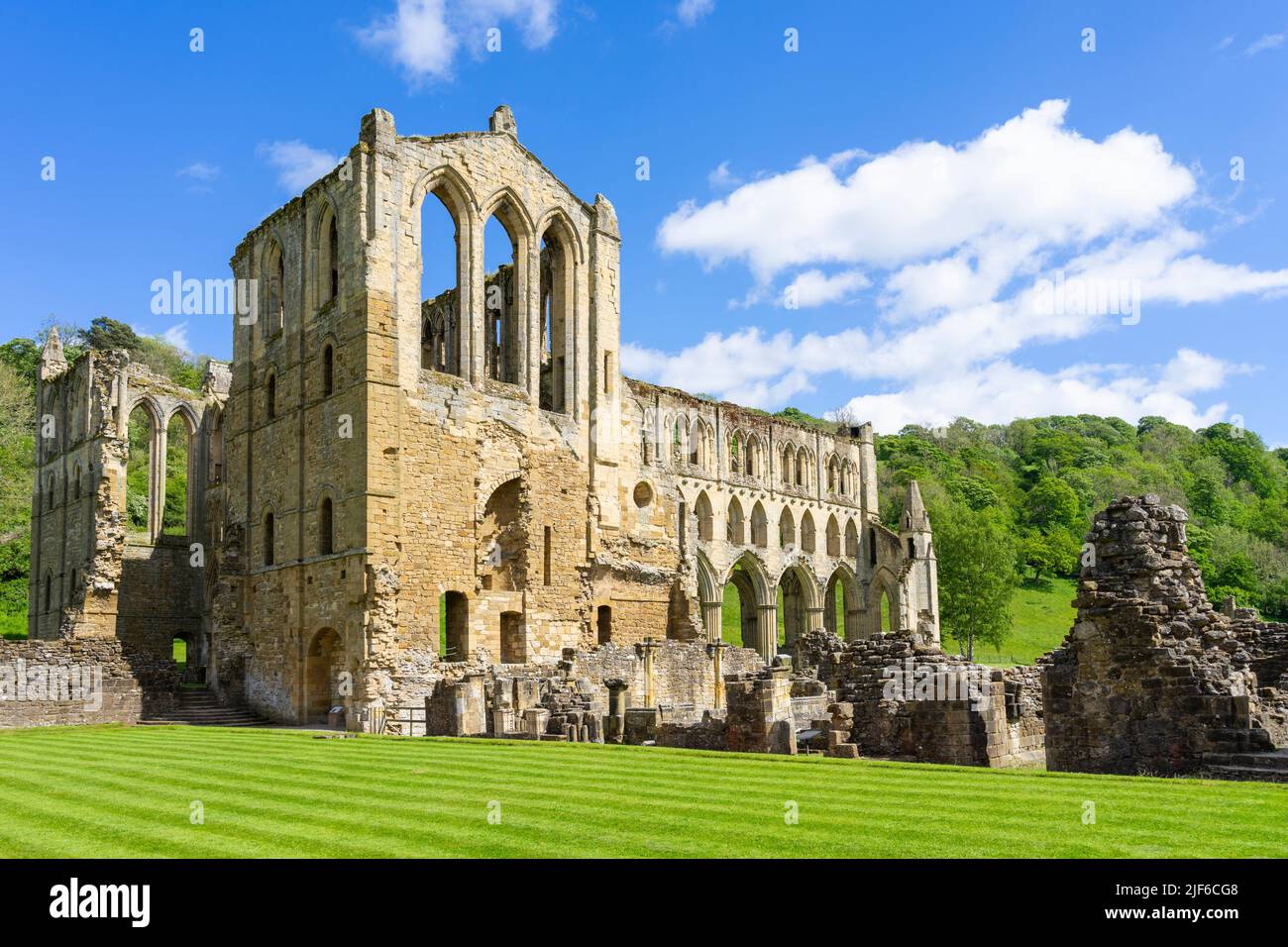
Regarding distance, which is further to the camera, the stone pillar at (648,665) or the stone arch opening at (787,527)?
the stone arch opening at (787,527)

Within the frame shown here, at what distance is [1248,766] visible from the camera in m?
11.9

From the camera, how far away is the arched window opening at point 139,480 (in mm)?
43256

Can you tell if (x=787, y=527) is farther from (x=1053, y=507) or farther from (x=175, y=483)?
(x=1053, y=507)

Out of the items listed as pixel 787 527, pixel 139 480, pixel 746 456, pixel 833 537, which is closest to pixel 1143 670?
pixel 746 456

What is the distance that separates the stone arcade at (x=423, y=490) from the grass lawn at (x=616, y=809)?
27.0 ft

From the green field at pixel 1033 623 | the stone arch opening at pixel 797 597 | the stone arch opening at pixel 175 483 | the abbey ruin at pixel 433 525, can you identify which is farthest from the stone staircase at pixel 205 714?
the green field at pixel 1033 623

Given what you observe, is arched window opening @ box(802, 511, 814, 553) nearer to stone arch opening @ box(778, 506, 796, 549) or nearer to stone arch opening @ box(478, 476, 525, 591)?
stone arch opening @ box(778, 506, 796, 549)

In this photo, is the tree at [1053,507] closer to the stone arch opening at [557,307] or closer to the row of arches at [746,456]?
the row of arches at [746,456]

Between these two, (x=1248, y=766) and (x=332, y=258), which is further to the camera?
(x=332, y=258)

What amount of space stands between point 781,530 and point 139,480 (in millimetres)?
32768

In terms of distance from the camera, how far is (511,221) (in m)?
33.5

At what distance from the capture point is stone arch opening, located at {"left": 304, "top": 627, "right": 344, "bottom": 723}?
95.8 ft

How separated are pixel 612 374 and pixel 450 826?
26.9m
